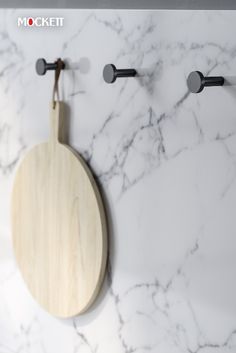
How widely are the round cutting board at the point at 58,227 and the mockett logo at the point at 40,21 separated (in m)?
0.14

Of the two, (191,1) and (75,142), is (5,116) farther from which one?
(191,1)

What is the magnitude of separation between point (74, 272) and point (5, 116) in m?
0.35

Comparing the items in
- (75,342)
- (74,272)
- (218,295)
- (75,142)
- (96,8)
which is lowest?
(75,342)

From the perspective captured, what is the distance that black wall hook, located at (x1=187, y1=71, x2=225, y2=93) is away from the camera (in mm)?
1073

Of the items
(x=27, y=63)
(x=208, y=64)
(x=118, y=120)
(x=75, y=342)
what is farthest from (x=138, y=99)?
(x=75, y=342)

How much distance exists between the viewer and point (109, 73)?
1.23 metres

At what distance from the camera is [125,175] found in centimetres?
130

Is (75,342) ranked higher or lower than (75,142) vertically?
lower

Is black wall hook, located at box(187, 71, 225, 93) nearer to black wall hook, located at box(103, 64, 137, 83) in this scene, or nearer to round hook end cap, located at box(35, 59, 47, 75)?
black wall hook, located at box(103, 64, 137, 83)

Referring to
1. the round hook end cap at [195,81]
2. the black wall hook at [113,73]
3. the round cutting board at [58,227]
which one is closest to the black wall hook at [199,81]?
the round hook end cap at [195,81]

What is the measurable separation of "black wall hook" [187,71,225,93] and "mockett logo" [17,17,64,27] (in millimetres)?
366

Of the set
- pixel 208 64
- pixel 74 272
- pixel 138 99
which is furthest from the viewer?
pixel 74 272

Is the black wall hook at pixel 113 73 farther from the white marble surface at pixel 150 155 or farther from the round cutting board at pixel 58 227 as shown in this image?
the round cutting board at pixel 58 227

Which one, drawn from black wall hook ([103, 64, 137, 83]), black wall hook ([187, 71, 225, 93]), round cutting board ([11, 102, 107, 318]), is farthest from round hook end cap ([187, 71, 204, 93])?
round cutting board ([11, 102, 107, 318])
